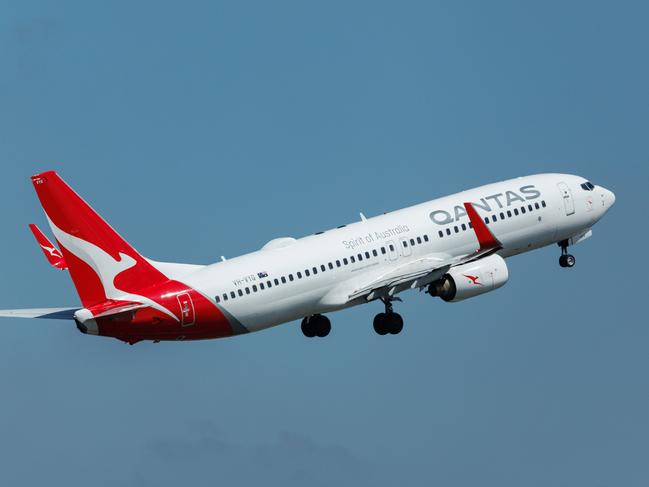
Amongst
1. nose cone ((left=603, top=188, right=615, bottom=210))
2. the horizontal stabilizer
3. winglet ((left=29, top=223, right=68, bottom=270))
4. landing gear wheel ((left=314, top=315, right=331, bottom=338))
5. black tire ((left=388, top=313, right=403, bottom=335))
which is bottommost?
black tire ((left=388, top=313, right=403, bottom=335))

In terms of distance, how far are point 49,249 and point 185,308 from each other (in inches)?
853

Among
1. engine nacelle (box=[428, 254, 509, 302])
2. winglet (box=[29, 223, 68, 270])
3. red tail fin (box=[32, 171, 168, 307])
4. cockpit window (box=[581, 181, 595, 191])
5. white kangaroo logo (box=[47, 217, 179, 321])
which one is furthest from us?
winglet (box=[29, 223, 68, 270])

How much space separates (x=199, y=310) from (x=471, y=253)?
16.0 metres

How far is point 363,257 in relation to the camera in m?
89.4

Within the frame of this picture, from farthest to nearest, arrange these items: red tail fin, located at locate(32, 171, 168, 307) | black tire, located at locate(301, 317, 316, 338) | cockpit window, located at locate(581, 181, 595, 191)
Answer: cockpit window, located at locate(581, 181, 595, 191), black tire, located at locate(301, 317, 316, 338), red tail fin, located at locate(32, 171, 168, 307)

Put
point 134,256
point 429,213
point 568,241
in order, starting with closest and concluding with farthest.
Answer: point 134,256 < point 429,213 < point 568,241

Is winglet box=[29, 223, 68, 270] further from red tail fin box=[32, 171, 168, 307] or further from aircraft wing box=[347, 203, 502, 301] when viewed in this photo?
aircraft wing box=[347, 203, 502, 301]

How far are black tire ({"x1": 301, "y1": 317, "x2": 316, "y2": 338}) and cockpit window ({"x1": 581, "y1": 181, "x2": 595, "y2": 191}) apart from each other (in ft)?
57.6

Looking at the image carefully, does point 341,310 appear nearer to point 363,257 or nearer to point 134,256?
point 363,257

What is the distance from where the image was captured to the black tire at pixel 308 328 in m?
93.2

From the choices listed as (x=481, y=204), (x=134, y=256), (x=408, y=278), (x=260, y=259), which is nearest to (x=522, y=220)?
(x=481, y=204)

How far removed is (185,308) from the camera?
3317 inches

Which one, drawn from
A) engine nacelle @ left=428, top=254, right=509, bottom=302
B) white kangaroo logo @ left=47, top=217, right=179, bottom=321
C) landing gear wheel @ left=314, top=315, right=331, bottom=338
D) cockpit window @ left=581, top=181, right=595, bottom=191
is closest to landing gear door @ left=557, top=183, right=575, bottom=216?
cockpit window @ left=581, top=181, right=595, bottom=191

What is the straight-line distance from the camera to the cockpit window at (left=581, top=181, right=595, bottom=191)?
324 feet
